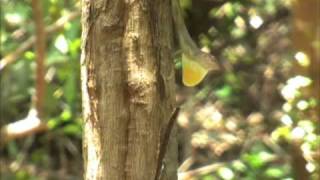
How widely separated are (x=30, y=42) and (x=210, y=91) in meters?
0.79

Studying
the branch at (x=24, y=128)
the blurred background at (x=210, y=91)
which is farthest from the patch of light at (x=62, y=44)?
the branch at (x=24, y=128)

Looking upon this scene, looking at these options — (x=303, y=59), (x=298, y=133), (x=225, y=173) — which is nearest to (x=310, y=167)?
(x=298, y=133)

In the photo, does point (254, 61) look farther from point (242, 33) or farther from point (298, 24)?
point (298, 24)

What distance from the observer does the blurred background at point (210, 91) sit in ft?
7.14

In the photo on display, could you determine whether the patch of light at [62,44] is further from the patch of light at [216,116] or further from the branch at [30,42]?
the patch of light at [216,116]

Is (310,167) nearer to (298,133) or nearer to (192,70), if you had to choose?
(298,133)

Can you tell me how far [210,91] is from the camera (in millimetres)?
2936

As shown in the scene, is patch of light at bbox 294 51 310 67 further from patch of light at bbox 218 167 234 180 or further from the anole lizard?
the anole lizard

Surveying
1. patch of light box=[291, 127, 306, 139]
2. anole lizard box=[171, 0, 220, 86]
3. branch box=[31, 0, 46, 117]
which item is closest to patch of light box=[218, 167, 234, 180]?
patch of light box=[291, 127, 306, 139]

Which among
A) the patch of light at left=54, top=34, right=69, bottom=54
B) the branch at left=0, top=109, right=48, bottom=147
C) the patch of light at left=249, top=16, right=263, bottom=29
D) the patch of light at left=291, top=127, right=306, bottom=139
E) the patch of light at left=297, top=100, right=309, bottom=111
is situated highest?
the patch of light at left=249, top=16, right=263, bottom=29

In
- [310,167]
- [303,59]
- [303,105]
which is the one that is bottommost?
[310,167]

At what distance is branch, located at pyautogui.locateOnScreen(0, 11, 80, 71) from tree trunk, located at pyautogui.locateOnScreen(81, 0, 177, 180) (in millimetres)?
1489

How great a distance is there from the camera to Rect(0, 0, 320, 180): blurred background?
2178mm

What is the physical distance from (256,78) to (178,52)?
205 centimetres
